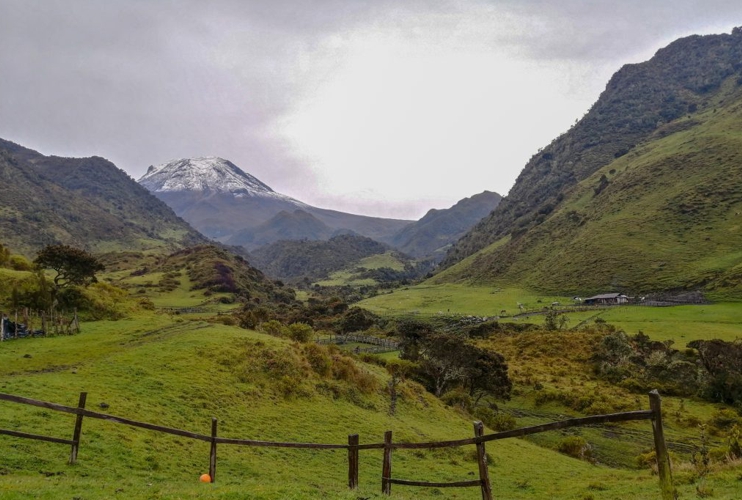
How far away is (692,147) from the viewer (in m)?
157

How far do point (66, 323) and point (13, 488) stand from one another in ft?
105

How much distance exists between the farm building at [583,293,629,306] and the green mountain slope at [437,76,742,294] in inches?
295

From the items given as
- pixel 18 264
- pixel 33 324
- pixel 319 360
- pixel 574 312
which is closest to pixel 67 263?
pixel 18 264

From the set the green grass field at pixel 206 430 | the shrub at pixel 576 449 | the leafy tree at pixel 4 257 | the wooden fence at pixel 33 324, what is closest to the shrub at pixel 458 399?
the green grass field at pixel 206 430

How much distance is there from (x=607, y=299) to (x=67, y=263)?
110441 millimetres

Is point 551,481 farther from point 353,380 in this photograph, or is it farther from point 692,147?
point 692,147

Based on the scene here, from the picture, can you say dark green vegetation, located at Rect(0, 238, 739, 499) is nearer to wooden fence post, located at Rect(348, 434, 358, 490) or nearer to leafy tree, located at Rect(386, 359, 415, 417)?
leafy tree, located at Rect(386, 359, 415, 417)

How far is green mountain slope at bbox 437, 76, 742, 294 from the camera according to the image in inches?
4301

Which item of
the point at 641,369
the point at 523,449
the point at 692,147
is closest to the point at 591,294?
the point at 641,369

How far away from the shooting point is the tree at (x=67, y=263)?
41.0 m

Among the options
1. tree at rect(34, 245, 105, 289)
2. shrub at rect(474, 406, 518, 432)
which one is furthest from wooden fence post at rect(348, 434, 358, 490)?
tree at rect(34, 245, 105, 289)

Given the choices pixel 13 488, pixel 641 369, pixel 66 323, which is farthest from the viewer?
pixel 641 369

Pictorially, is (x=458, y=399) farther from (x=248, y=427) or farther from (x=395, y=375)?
(x=248, y=427)

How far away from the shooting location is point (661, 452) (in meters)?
6.80
